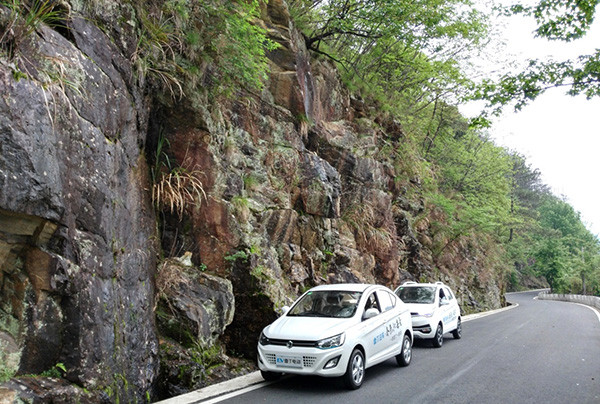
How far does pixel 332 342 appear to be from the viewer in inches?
282

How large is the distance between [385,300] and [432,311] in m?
3.76

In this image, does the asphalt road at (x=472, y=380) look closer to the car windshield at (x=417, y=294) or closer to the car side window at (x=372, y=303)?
the car side window at (x=372, y=303)

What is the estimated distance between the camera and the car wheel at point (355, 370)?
23.7ft

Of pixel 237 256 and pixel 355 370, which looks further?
→ pixel 237 256

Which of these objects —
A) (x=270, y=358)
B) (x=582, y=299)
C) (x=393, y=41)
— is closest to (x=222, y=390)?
(x=270, y=358)

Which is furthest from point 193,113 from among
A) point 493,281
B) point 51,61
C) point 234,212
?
point 493,281

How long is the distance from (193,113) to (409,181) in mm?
18314

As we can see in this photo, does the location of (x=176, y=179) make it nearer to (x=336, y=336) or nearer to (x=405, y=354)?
(x=336, y=336)

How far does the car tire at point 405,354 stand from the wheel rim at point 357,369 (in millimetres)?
1883

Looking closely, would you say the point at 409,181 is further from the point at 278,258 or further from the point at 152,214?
the point at 152,214

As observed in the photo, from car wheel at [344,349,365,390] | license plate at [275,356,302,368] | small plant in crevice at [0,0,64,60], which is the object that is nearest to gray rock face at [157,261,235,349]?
license plate at [275,356,302,368]

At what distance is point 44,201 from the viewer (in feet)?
17.8

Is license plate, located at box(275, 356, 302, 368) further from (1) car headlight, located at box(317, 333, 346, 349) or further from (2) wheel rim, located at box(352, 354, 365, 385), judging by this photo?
(2) wheel rim, located at box(352, 354, 365, 385)


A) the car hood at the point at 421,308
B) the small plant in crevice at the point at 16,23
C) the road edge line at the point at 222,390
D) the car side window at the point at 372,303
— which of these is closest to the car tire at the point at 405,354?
the car side window at the point at 372,303
